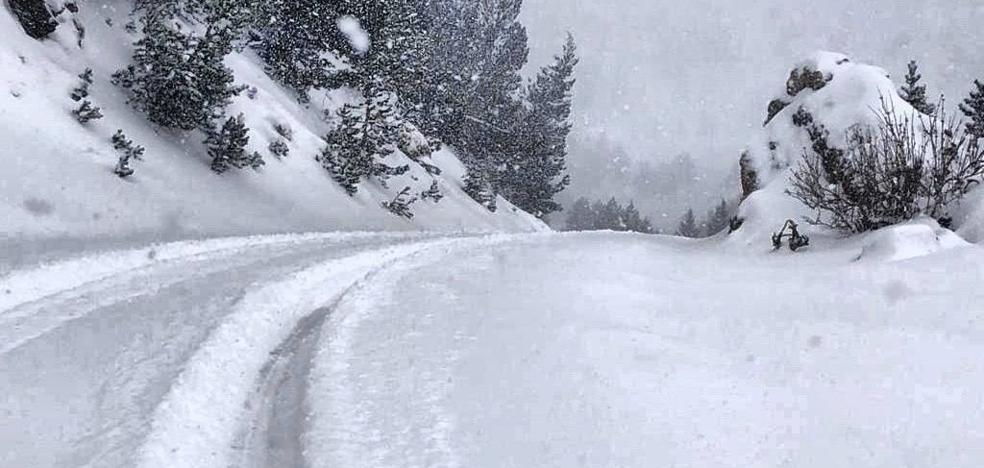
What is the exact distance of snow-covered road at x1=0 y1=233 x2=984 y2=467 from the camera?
→ 4.88m

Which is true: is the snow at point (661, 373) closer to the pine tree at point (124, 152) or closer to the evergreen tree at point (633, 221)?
the pine tree at point (124, 152)

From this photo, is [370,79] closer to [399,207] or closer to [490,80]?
[399,207]

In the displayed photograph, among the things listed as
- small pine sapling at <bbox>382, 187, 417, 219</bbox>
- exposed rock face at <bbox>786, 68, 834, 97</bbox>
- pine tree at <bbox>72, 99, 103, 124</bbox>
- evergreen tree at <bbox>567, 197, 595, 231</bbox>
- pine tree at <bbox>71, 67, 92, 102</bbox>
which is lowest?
small pine sapling at <bbox>382, 187, 417, 219</bbox>

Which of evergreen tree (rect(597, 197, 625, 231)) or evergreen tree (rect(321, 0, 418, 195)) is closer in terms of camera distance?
evergreen tree (rect(321, 0, 418, 195))

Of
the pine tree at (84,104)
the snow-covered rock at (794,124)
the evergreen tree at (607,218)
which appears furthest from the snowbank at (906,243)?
the evergreen tree at (607,218)

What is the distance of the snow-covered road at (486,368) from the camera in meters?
4.88

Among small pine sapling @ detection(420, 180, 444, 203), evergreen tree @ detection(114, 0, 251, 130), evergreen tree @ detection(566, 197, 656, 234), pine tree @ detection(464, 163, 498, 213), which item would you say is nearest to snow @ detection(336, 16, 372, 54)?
small pine sapling @ detection(420, 180, 444, 203)

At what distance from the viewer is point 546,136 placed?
5325cm

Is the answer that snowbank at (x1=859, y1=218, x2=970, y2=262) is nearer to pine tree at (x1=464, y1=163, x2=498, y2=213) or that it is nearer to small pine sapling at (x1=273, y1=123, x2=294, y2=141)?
small pine sapling at (x1=273, y1=123, x2=294, y2=141)

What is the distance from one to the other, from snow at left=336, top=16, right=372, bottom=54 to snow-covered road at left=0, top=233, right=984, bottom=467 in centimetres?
1790

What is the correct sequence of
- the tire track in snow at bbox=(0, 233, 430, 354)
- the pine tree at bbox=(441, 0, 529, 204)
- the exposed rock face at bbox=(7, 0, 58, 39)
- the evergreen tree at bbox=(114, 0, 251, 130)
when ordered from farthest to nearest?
the pine tree at bbox=(441, 0, 529, 204) < the evergreen tree at bbox=(114, 0, 251, 130) < the exposed rock face at bbox=(7, 0, 58, 39) < the tire track in snow at bbox=(0, 233, 430, 354)

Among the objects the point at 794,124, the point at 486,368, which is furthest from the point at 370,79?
the point at 486,368

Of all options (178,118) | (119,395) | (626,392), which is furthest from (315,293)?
(178,118)

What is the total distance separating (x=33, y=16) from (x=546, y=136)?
37436 millimetres
